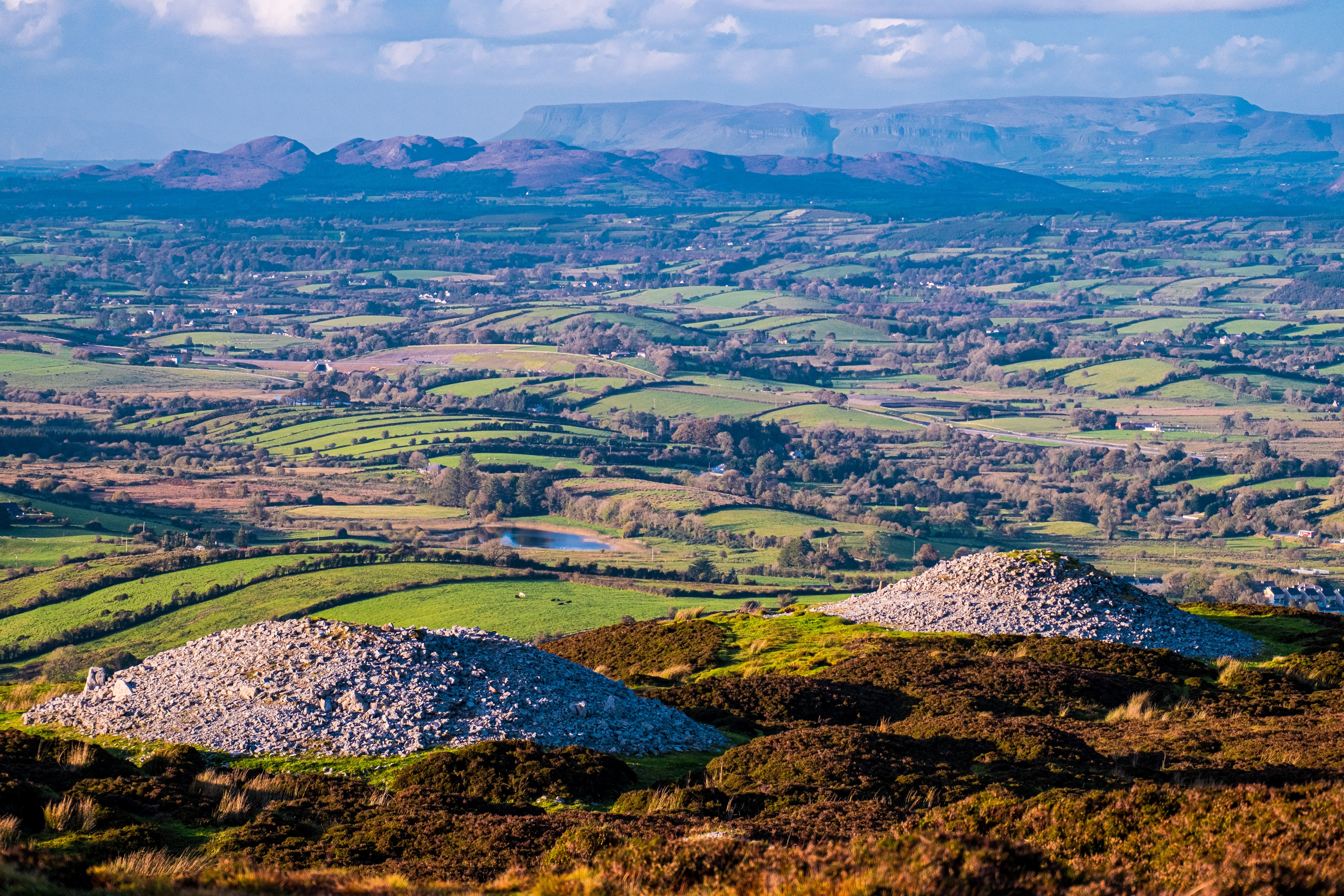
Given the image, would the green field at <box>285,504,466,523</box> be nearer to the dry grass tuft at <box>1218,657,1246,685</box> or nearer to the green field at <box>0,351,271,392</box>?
the green field at <box>0,351,271,392</box>

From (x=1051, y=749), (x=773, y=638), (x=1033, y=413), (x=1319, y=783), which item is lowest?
(x=1033, y=413)

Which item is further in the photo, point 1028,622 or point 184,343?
point 184,343

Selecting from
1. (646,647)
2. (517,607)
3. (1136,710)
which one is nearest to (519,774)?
(1136,710)

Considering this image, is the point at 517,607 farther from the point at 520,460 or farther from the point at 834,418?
the point at 834,418

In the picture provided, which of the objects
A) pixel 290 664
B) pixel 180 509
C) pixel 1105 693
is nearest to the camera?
pixel 290 664

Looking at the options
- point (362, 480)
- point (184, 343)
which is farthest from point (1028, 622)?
point (184, 343)

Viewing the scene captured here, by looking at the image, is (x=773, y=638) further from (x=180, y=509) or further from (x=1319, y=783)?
(x=180, y=509)
